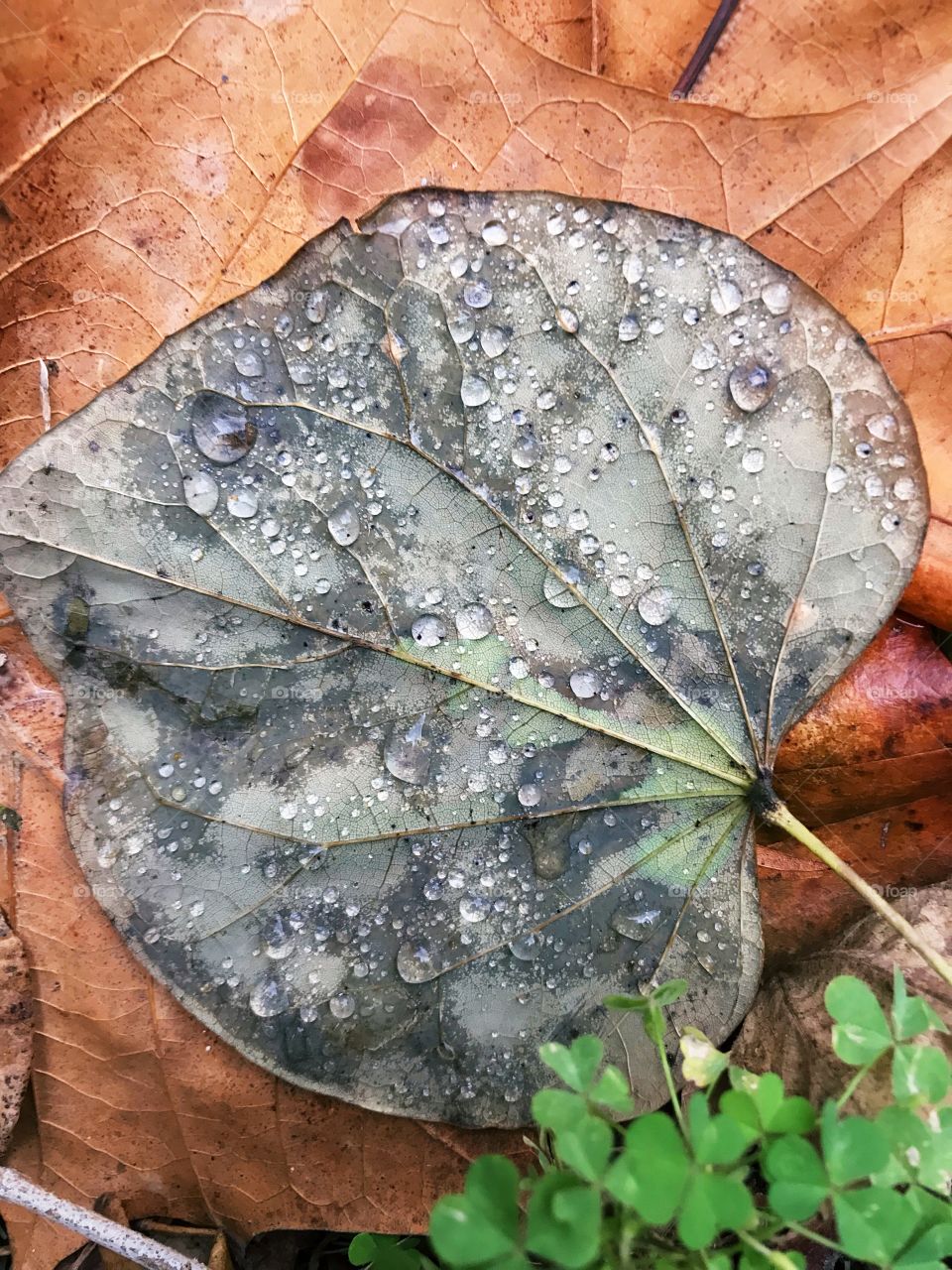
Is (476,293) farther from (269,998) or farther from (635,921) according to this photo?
(269,998)

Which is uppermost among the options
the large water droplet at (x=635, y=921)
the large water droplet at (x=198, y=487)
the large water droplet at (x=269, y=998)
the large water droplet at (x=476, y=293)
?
the large water droplet at (x=476, y=293)

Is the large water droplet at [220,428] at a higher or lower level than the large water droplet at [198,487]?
higher

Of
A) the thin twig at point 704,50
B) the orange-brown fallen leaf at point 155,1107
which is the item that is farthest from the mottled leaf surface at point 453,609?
the thin twig at point 704,50

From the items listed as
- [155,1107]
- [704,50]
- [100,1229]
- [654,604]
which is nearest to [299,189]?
[704,50]

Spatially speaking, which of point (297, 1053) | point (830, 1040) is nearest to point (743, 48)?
point (830, 1040)

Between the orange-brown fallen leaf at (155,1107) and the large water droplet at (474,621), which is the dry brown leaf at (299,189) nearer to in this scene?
the orange-brown fallen leaf at (155,1107)

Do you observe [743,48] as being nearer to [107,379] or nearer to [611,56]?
[611,56]

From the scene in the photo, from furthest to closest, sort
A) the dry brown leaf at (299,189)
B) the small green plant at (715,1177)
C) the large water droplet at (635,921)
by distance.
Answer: the large water droplet at (635,921) < the dry brown leaf at (299,189) < the small green plant at (715,1177)
